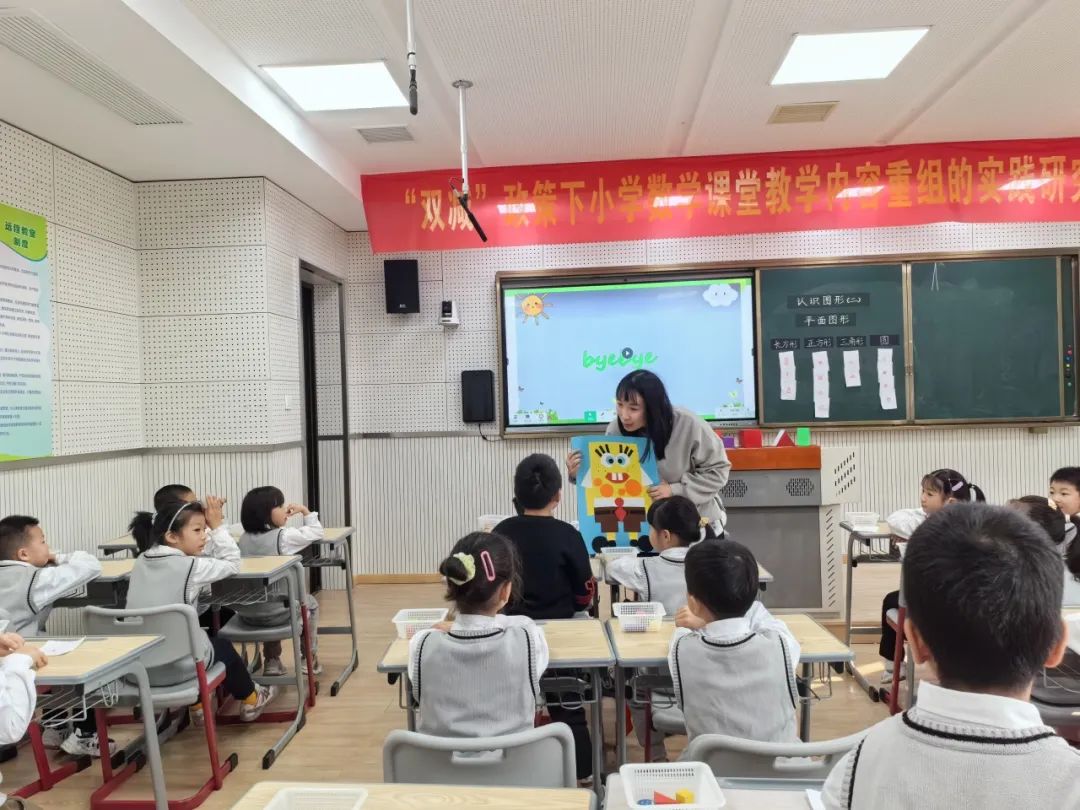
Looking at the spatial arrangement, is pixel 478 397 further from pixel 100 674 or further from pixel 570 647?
pixel 100 674

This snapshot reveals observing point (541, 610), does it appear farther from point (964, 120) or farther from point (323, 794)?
point (964, 120)

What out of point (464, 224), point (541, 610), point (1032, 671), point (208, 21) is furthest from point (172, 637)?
point (464, 224)

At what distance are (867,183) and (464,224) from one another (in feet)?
8.59

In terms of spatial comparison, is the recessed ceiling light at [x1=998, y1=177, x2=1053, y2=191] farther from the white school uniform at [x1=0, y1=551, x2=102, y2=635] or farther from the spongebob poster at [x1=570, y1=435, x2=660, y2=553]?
the white school uniform at [x1=0, y1=551, x2=102, y2=635]

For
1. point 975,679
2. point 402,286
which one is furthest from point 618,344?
point 975,679

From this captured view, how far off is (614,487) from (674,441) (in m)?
0.33

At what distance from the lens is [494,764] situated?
1.71m

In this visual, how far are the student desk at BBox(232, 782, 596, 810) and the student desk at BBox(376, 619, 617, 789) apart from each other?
736 mm

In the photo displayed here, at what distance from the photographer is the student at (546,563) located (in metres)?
2.74

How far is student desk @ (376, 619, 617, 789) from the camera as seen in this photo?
216 centimetres

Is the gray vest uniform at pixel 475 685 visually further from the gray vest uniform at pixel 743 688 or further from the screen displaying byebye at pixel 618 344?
the screen displaying byebye at pixel 618 344

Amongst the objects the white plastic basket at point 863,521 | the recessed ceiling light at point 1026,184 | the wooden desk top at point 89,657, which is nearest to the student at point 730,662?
the wooden desk top at point 89,657

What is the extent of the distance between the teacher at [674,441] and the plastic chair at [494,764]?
1.74m

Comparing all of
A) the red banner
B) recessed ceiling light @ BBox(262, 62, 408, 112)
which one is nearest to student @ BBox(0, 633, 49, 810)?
recessed ceiling light @ BBox(262, 62, 408, 112)
